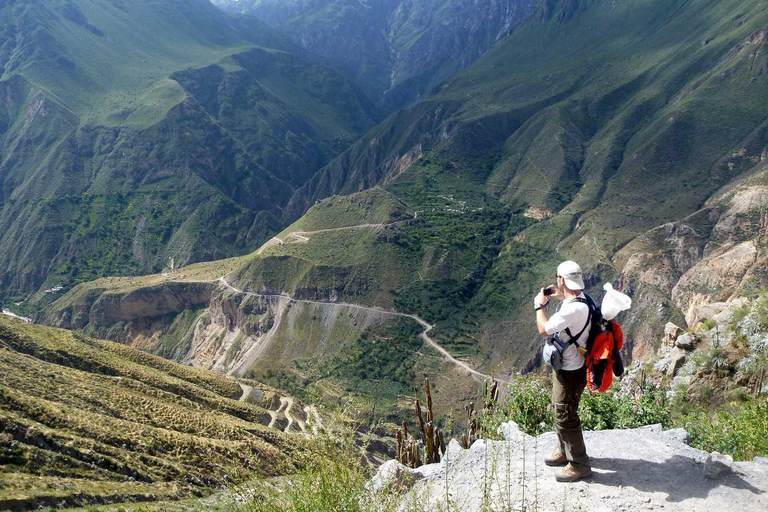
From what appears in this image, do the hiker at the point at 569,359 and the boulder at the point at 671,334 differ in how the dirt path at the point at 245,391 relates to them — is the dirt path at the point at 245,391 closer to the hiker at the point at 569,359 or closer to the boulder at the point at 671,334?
the boulder at the point at 671,334

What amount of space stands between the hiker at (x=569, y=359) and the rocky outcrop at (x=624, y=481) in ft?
1.17

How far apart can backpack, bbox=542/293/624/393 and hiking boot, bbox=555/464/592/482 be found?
1303mm

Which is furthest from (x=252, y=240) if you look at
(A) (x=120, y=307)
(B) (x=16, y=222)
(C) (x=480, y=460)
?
(C) (x=480, y=460)

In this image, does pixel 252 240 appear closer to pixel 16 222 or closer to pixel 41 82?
pixel 16 222

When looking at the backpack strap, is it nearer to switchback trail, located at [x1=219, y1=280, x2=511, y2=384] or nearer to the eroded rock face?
switchback trail, located at [x1=219, y1=280, x2=511, y2=384]

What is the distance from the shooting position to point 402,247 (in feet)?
266

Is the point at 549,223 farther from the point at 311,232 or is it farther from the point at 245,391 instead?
the point at 245,391

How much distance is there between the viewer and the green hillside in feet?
→ 63.7

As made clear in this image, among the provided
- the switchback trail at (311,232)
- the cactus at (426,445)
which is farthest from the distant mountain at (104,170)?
the cactus at (426,445)

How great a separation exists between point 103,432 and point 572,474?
23391 mm

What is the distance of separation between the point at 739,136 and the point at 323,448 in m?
91.0

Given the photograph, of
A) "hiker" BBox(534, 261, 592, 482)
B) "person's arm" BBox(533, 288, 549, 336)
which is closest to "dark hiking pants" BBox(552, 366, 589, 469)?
"hiker" BBox(534, 261, 592, 482)

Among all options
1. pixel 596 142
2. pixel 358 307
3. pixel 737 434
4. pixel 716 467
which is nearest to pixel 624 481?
pixel 716 467

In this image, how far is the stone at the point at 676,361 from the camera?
16062 mm
